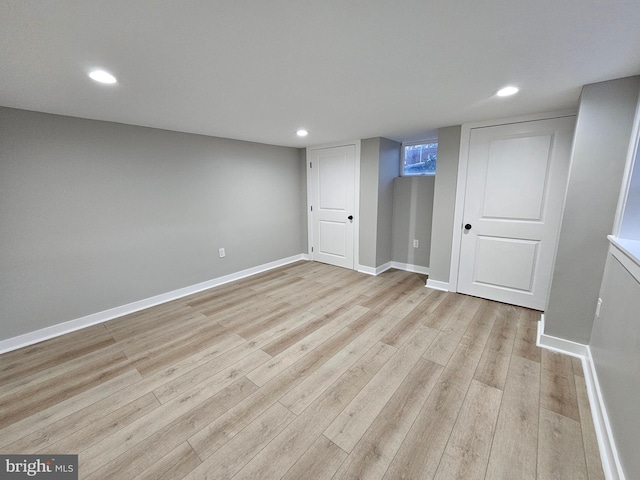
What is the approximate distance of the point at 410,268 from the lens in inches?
166

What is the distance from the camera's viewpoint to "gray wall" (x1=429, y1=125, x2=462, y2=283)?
10.1 ft

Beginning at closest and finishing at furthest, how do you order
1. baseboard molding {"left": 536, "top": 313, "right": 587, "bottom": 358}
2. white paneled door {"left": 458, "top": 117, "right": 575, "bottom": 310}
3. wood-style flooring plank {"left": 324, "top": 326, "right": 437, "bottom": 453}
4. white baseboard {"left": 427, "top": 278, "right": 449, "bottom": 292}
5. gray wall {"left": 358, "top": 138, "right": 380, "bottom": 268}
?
wood-style flooring plank {"left": 324, "top": 326, "right": 437, "bottom": 453}, baseboard molding {"left": 536, "top": 313, "right": 587, "bottom": 358}, white paneled door {"left": 458, "top": 117, "right": 575, "bottom": 310}, white baseboard {"left": 427, "top": 278, "right": 449, "bottom": 292}, gray wall {"left": 358, "top": 138, "right": 380, "bottom": 268}

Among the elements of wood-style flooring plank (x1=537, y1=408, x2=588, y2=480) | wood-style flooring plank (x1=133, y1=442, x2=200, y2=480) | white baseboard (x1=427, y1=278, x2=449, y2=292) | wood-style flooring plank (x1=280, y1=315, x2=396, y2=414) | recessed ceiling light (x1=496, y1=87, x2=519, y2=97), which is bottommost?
wood-style flooring plank (x1=133, y1=442, x2=200, y2=480)

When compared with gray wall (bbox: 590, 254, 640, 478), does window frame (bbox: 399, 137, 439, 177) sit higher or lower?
higher

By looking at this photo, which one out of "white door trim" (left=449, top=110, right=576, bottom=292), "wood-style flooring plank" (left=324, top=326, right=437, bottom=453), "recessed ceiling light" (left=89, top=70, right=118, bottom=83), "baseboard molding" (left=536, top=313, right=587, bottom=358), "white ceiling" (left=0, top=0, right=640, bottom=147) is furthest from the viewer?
"white door trim" (left=449, top=110, right=576, bottom=292)

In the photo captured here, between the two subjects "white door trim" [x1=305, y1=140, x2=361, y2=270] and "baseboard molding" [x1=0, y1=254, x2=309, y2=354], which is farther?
"white door trim" [x1=305, y1=140, x2=361, y2=270]

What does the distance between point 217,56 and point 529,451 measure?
2.68 meters

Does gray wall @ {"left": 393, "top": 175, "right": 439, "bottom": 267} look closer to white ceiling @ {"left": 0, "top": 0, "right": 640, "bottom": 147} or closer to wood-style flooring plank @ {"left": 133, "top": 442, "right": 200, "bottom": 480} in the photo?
white ceiling @ {"left": 0, "top": 0, "right": 640, "bottom": 147}

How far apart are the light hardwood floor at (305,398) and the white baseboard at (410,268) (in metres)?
1.32

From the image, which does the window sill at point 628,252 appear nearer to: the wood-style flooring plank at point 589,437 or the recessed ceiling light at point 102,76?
the wood-style flooring plank at point 589,437

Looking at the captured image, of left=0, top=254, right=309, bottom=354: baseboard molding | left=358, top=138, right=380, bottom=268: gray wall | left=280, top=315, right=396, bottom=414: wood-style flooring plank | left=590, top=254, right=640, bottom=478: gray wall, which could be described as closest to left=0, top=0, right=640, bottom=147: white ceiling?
left=590, top=254, right=640, bottom=478: gray wall

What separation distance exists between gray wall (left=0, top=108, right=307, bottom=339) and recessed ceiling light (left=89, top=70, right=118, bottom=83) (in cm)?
115

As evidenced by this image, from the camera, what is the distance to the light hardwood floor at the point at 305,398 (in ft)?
4.24

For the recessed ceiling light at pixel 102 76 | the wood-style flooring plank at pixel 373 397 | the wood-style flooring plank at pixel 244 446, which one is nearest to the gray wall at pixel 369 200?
the wood-style flooring plank at pixel 373 397
